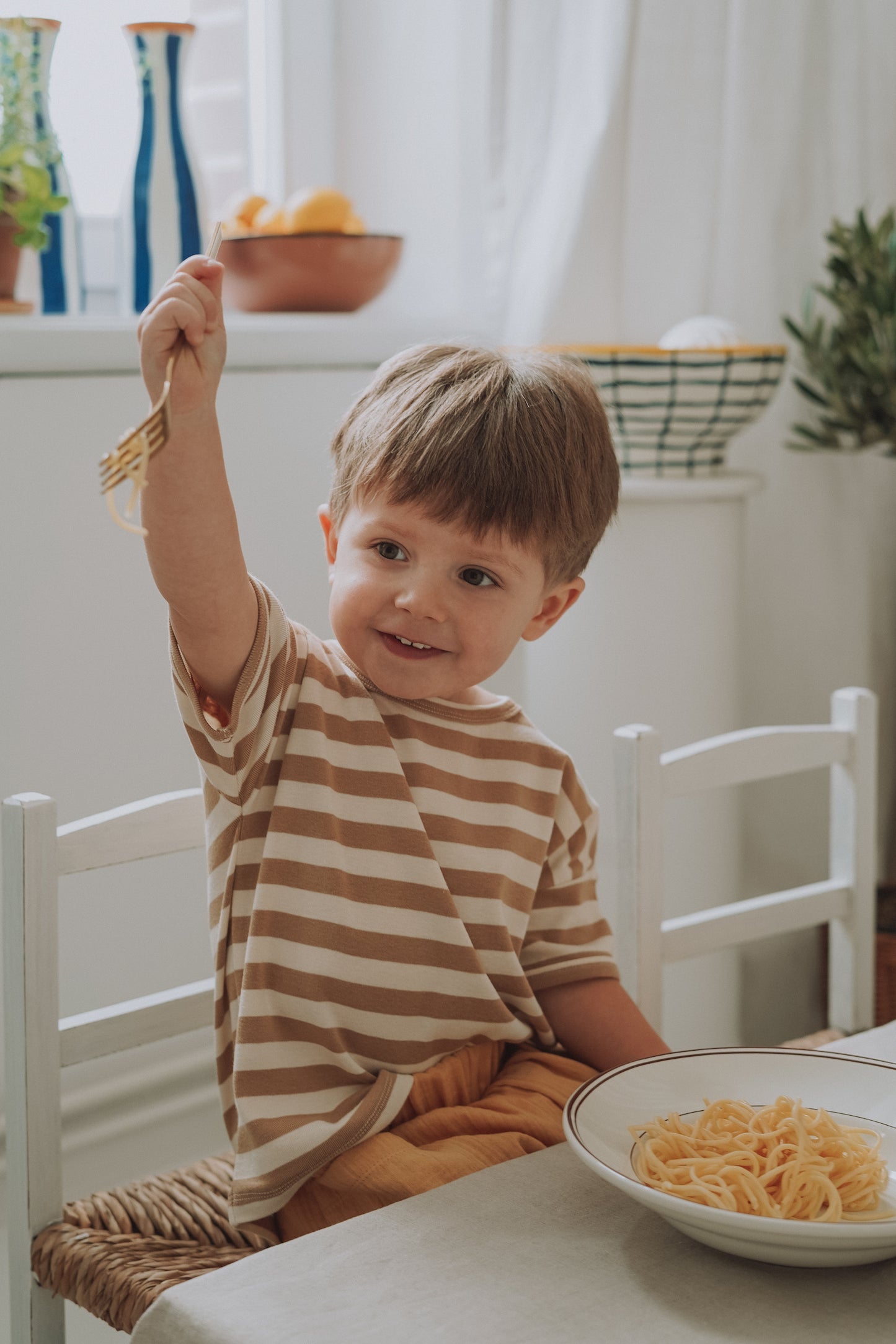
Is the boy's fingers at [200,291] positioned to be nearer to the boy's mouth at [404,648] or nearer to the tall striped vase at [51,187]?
the boy's mouth at [404,648]

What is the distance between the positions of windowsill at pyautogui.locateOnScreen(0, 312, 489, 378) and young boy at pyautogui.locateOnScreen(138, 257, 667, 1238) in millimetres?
321

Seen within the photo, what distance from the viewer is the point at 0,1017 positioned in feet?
4.71

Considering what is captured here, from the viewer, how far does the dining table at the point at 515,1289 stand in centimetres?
61

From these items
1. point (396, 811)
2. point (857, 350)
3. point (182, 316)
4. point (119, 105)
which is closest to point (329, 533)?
point (396, 811)

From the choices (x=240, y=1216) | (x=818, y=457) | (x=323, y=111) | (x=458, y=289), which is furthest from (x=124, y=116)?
(x=240, y=1216)

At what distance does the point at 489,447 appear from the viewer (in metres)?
0.89

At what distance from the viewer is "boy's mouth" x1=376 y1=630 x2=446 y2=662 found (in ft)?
3.00

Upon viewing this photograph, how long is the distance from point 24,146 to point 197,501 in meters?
0.87

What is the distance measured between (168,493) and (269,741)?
0.21 m

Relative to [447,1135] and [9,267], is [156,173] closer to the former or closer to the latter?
[9,267]

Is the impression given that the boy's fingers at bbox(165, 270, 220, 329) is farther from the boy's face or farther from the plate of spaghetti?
the plate of spaghetti

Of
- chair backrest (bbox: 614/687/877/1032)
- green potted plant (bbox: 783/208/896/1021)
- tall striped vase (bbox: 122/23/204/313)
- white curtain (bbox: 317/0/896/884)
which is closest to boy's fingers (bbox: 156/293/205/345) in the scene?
chair backrest (bbox: 614/687/877/1032)

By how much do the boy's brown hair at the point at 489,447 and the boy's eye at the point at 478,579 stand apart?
3 centimetres

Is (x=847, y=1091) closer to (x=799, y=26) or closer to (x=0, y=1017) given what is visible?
(x=0, y=1017)
